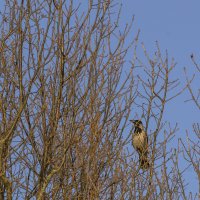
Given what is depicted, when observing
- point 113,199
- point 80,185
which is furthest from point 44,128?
point 113,199

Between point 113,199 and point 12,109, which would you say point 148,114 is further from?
point 12,109

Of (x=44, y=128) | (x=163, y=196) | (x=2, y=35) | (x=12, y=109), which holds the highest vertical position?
(x=2, y=35)

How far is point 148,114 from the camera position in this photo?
6.72 meters

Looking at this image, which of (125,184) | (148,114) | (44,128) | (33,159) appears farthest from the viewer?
(148,114)

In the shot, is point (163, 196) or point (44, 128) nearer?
point (44, 128)

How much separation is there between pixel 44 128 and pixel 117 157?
127cm

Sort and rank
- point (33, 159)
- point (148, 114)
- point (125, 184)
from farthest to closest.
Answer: point (148, 114)
point (125, 184)
point (33, 159)

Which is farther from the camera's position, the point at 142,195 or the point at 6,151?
the point at 142,195

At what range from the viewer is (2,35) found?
6.54 m

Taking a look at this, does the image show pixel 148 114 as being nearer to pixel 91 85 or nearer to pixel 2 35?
pixel 91 85

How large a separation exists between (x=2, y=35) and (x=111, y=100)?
1.66 metres

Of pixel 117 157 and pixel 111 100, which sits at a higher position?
pixel 111 100

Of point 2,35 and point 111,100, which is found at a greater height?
point 2,35

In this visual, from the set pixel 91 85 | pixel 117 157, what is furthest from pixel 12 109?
pixel 117 157
